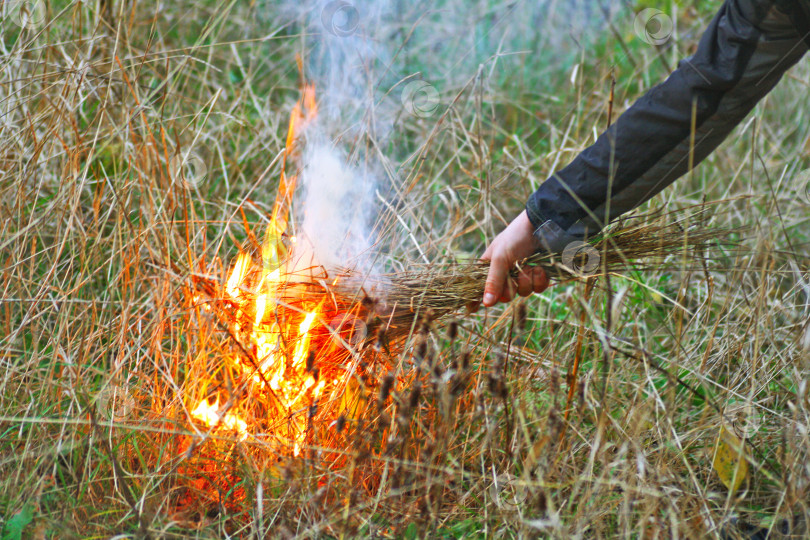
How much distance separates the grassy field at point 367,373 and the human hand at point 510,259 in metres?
0.14

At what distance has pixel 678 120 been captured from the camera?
1609mm

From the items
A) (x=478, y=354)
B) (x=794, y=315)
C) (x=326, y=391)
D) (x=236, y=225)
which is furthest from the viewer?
(x=236, y=225)

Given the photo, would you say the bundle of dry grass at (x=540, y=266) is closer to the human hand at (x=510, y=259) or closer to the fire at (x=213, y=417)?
the human hand at (x=510, y=259)

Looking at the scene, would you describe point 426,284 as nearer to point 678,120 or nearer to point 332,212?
point 332,212

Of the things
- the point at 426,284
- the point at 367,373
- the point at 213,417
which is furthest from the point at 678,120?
the point at 213,417

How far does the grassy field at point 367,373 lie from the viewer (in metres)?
1.51

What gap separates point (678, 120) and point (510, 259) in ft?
1.64

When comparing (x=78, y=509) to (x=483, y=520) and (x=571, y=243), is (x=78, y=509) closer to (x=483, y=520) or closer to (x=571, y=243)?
(x=483, y=520)

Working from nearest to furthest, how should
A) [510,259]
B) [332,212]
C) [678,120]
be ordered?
1. [678,120]
2. [510,259]
3. [332,212]

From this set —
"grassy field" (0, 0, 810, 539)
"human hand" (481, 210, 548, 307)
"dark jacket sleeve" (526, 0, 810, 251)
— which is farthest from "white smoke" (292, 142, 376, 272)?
"dark jacket sleeve" (526, 0, 810, 251)

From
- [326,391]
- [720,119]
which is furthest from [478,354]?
[720,119]

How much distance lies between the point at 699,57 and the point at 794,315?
1.14 m

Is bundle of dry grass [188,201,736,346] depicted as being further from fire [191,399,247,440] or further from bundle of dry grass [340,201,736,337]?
fire [191,399,247,440]

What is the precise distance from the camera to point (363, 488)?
1.67 m
